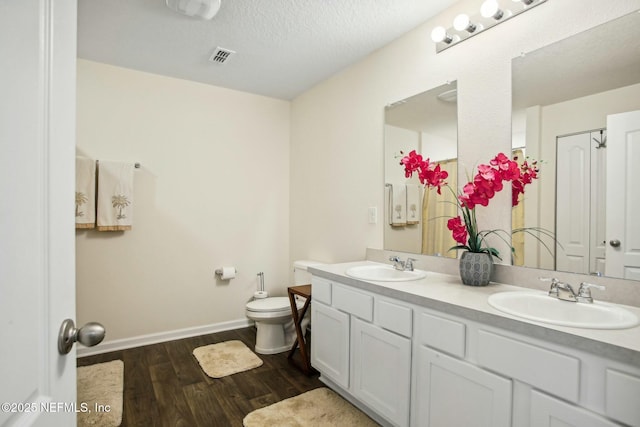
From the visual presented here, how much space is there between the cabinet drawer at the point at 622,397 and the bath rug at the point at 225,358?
2.14 meters

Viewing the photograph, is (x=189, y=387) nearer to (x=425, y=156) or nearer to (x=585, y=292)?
(x=425, y=156)

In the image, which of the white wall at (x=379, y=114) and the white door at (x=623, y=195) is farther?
the white wall at (x=379, y=114)

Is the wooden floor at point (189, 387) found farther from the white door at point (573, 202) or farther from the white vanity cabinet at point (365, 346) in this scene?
the white door at point (573, 202)

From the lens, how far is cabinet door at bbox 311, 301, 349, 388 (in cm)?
196

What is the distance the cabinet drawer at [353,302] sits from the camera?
180 centimetres

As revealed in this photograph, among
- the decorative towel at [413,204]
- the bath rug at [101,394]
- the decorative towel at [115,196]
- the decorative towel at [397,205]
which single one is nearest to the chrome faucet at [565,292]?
the decorative towel at [413,204]

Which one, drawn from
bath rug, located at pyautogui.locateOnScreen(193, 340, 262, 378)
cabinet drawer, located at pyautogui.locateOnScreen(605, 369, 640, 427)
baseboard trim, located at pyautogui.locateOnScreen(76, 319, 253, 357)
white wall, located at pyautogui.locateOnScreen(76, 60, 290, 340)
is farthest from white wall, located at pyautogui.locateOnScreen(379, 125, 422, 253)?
baseboard trim, located at pyautogui.locateOnScreen(76, 319, 253, 357)

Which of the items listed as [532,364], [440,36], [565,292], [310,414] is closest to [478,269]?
[565,292]

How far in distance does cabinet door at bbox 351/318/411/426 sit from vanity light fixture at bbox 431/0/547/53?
5.64ft

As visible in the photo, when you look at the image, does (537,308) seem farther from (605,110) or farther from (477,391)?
(605,110)

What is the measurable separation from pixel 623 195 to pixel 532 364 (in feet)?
2.72

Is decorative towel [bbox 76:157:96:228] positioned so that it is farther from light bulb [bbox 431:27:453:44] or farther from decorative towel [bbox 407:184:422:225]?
light bulb [bbox 431:27:453:44]

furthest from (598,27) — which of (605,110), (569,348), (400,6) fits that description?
(569,348)

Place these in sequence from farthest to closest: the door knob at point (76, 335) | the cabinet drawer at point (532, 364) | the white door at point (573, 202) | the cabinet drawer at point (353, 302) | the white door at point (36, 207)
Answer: the cabinet drawer at point (353, 302)
the white door at point (573, 202)
the cabinet drawer at point (532, 364)
the door knob at point (76, 335)
the white door at point (36, 207)
